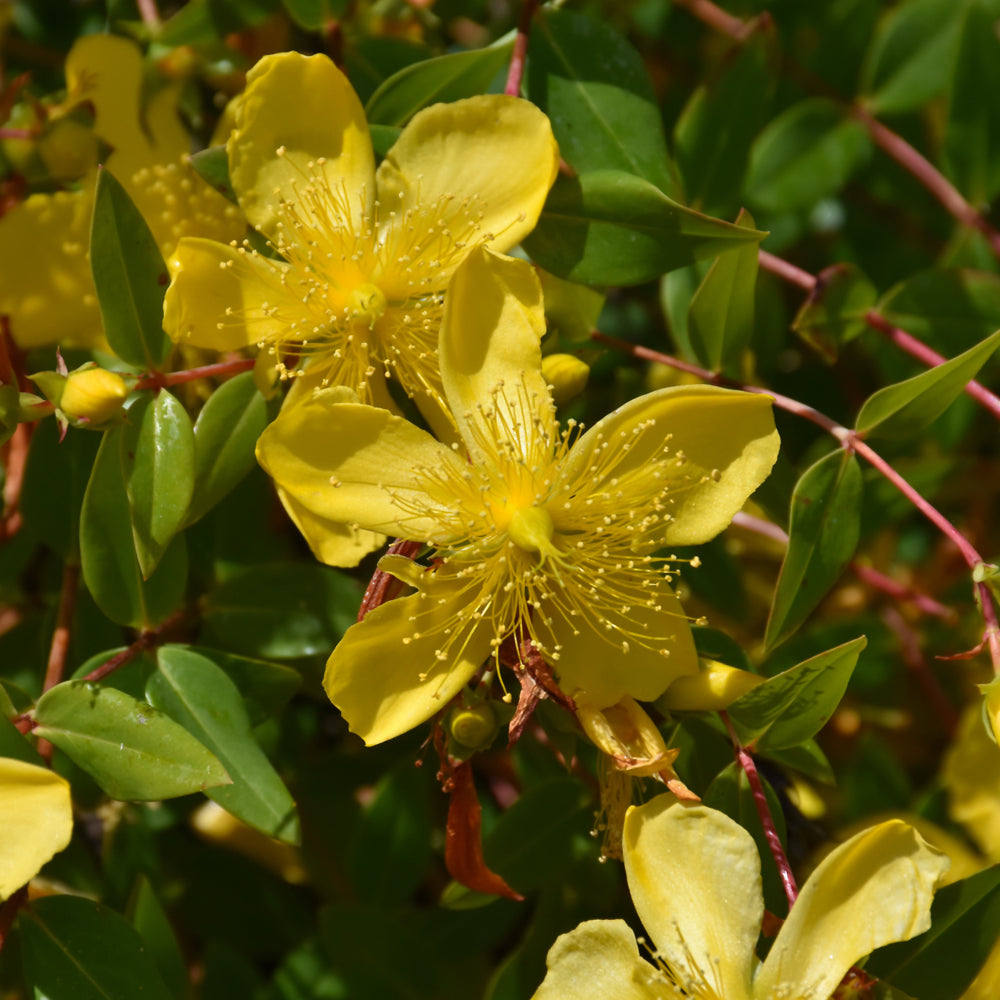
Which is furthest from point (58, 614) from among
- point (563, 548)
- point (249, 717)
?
point (563, 548)

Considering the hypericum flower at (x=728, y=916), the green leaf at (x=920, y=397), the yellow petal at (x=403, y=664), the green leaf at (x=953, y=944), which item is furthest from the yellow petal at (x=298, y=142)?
the green leaf at (x=953, y=944)

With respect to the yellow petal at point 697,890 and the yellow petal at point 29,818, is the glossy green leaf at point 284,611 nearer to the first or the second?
the yellow petal at point 29,818

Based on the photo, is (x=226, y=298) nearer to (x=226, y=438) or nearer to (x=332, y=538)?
(x=226, y=438)

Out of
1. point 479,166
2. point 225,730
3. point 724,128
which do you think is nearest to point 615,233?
point 479,166

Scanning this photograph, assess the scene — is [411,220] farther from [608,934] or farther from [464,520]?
[608,934]

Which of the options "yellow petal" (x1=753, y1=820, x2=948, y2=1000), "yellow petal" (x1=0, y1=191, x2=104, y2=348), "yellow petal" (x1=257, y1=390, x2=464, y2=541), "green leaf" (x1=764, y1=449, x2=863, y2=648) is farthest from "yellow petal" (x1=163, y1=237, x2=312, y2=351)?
"yellow petal" (x1=753, y1=820, x2=948, y2=1000)

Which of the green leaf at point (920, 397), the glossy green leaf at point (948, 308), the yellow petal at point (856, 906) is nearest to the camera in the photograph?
the yellow petal at point (856, 906)
